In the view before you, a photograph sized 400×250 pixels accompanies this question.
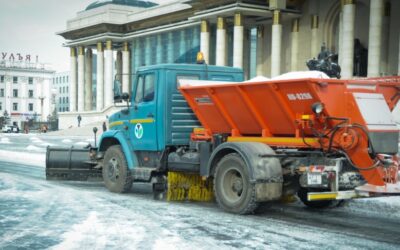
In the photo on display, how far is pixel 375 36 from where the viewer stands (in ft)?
107

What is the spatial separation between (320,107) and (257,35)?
1682 inches

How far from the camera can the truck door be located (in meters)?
10.4

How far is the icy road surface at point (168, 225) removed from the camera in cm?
658

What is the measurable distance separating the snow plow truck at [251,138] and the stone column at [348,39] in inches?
1001

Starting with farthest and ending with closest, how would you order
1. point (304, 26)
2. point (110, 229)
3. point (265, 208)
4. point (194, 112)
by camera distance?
point (304, 26) → point (194, 112) → point (265, 208) → point (110, 229)

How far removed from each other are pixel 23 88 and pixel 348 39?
352 feet

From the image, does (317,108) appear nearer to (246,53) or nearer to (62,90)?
(246,53)

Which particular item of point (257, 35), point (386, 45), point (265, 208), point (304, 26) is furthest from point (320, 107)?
point (257, 35)

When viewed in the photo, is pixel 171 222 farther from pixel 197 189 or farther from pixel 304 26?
pixel 304 26

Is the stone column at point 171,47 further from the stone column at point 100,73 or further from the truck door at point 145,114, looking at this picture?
the truck door at point 145,114

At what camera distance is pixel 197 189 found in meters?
10.4

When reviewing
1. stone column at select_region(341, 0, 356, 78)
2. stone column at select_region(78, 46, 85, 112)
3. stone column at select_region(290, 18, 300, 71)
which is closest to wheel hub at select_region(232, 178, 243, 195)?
stone column at select_region(341, 0, 356, 78)

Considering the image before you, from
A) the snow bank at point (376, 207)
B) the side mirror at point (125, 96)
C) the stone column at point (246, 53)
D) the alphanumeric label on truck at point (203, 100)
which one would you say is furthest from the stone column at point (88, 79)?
the snow bank at point (376, 207)

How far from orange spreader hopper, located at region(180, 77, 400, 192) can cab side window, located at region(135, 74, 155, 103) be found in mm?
2261
